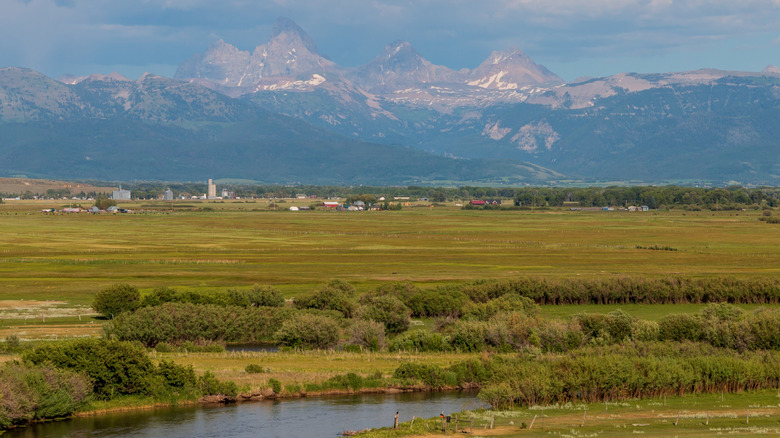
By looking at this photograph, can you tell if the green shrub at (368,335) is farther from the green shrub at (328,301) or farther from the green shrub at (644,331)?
the green shrub at (644,331)

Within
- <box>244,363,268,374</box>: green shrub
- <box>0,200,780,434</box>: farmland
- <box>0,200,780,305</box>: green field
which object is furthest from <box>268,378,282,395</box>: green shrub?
<box>0,200,780,305</box>: green field

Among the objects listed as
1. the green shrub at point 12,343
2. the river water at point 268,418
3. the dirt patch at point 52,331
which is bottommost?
the river water at point 268,418

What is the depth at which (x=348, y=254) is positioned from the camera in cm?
12962

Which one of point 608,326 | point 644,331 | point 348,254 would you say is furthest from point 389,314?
point 348,254

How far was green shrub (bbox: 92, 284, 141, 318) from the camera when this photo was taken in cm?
7475

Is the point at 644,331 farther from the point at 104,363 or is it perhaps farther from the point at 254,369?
the point at 104,363

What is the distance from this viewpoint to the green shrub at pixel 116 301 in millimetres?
74750

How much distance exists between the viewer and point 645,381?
4975cm

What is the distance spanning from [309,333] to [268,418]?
17.1 metres

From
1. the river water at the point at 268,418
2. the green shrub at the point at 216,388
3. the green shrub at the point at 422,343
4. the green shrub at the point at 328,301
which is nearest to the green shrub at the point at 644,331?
the green shrub at the point at 422,343

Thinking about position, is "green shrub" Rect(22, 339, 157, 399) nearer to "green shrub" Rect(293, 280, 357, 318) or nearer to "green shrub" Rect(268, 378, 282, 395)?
"green shrub" Rect(268, 378, 282, 395)

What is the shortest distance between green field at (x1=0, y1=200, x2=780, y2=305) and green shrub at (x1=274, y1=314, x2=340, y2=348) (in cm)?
2471

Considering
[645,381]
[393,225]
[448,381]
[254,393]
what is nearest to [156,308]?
[254,393]

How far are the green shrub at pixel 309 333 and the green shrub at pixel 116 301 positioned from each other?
15.1 metres
